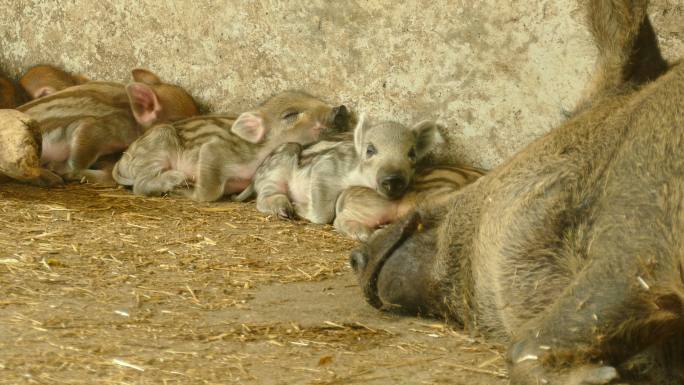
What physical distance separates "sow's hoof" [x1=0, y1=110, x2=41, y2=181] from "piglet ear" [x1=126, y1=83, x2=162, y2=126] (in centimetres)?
118

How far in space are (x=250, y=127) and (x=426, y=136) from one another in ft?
4.00

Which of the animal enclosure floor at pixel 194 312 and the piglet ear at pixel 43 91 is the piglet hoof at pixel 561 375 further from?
the piglet ear at pixel 43 91

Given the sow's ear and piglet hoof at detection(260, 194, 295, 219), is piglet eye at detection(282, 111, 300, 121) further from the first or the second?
the sow's ear

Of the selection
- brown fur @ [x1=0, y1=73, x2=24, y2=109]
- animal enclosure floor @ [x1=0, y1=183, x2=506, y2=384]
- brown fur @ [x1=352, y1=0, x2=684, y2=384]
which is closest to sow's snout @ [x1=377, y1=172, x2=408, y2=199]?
animal enclosure floor @ [x1=0, y1=183, x2=506, y2=384]

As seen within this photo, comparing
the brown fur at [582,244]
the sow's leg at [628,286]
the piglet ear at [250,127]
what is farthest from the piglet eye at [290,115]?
the sow's leg at [628,286]

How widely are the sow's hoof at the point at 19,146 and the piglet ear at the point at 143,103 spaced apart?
1.18 m

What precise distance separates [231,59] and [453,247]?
11.9 feet

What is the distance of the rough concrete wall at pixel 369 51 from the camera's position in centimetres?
Answer: 501

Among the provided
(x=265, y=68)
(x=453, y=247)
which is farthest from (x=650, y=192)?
(x=265, y=68)

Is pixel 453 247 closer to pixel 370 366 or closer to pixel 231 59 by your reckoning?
pixel 370 366

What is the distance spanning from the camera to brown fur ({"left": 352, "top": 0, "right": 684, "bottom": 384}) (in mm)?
2312

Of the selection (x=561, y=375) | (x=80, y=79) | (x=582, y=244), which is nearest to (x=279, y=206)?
(x=80, y=79)

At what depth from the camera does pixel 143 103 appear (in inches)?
255

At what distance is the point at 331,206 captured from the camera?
5473 millimetres
